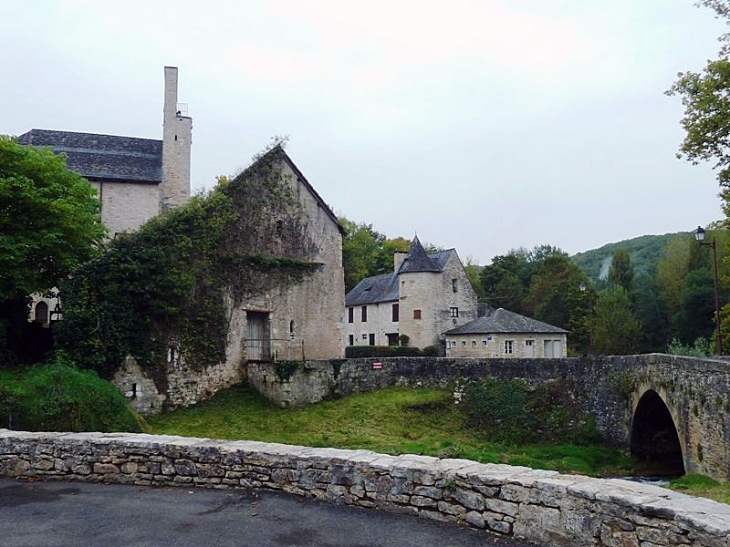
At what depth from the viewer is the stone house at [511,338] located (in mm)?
36844

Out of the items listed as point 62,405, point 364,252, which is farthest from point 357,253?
point 62,405

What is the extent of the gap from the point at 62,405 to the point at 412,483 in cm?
826

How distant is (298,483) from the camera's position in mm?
7410

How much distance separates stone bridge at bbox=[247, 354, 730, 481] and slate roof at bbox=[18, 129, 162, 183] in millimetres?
11136

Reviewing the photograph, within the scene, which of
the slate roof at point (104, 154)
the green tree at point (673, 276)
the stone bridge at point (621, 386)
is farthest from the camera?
the green tree at point (673, 276)

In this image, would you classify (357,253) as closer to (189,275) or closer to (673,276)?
(673,276)

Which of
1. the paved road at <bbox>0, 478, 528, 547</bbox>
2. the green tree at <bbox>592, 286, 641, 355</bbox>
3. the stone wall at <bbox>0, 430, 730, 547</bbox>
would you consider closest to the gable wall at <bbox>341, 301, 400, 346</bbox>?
the green tree at <bbox>592, 286, 641, 355</bbox>

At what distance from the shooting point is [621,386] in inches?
810

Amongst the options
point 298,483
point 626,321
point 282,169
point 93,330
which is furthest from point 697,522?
point 626,321

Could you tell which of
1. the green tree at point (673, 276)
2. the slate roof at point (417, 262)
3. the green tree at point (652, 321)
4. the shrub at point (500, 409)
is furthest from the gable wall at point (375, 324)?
the green tree at point (673, 276)

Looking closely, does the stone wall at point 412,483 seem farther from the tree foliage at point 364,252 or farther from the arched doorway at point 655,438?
the tree foliage at point 364,252

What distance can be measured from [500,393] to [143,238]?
42.8ft

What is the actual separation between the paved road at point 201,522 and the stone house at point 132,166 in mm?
20847

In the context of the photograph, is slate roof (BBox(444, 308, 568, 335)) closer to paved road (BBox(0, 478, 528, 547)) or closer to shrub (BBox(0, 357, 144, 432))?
shrub (BBox(0, 357, 144, 432))
